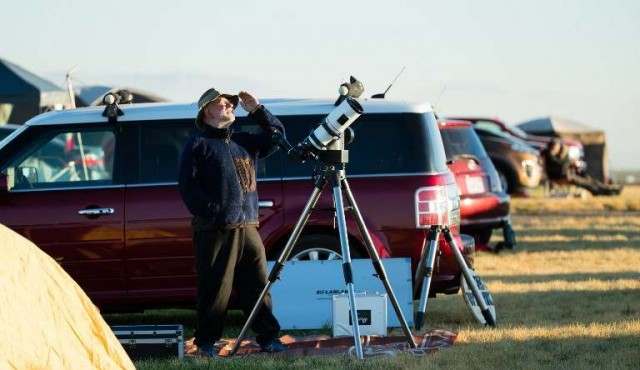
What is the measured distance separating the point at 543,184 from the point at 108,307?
81.6ft

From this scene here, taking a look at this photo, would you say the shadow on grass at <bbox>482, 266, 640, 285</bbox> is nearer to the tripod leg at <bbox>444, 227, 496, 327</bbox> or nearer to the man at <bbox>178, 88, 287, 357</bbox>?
the tripod leg at <bbox>444, 227, 496, 327</bbox>

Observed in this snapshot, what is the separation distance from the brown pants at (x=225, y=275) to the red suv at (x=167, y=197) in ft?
4.07

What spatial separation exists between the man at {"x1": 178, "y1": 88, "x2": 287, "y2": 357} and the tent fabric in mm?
2244

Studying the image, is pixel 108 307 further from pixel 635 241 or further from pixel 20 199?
pixel 635 241

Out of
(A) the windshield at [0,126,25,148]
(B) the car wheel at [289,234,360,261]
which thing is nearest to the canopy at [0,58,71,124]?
(A) the windshield at [0,126,25,148]

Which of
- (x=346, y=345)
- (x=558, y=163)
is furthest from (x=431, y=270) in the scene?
(x=558, y=163)

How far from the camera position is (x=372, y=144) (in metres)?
11.7

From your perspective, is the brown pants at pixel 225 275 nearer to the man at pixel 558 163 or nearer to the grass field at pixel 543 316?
the grass field at pixel 543 316

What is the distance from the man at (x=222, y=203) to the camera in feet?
32.8

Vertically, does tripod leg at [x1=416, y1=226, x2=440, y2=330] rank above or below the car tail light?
below

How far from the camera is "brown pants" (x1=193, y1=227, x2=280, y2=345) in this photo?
10086 mm

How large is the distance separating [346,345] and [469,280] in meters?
1.42

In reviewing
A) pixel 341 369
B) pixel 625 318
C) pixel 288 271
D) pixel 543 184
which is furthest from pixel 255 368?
pixel 543 184

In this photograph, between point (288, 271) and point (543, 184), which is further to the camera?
point (543, 184)
